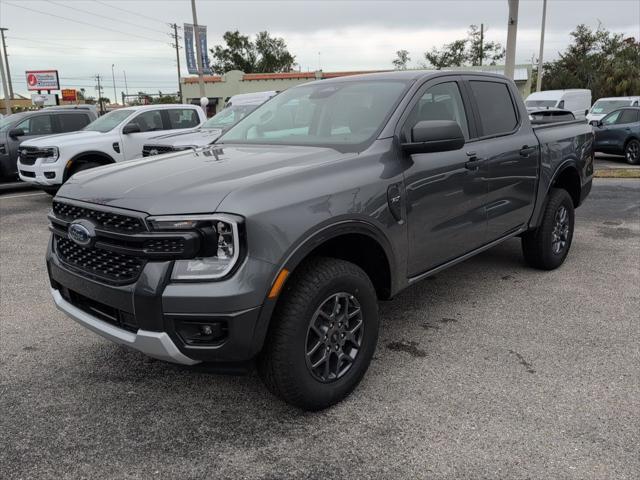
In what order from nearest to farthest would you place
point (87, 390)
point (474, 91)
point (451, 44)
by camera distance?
point (87, 390), point (474, 91), point (451, 44)

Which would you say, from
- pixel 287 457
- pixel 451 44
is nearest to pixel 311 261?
pixel 287 457

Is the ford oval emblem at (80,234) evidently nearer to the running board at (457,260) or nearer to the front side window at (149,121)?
the running board at (457,260)

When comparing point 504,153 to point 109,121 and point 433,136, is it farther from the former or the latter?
point 109,121

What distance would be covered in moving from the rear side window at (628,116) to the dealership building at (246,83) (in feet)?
74.5

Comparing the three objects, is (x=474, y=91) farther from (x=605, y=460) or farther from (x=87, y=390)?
(x=87, y=390)

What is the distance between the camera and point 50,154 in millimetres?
9414

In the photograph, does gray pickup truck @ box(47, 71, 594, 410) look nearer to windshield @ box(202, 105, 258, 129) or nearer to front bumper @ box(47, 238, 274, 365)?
front bumper @ box(47, 238, 274, 365)

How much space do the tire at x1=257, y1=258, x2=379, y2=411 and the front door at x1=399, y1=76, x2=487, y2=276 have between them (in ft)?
1.94

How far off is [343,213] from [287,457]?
1.22m

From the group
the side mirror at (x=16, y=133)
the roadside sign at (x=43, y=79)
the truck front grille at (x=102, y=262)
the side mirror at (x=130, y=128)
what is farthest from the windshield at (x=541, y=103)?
the roadside sign at (x=43, y=79)

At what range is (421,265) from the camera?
357 centimetres

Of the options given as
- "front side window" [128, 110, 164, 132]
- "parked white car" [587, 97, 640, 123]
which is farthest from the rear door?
"parked white car" [587, 97, 640, 123]

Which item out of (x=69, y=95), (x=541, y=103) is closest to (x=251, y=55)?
(x=69, y=95)

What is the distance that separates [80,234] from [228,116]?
8483mm
